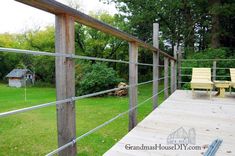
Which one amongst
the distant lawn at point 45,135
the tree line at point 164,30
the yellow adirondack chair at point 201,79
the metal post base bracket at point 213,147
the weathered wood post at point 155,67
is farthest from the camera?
the tree line at point 164,30

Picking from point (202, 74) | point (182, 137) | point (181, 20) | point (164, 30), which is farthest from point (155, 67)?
point (181, 20)

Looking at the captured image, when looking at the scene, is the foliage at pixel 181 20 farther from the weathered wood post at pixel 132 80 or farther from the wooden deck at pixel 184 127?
the weathered wood post at pixel 132 80

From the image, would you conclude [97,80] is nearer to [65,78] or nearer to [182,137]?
[182,137]

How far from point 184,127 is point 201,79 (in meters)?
3.46

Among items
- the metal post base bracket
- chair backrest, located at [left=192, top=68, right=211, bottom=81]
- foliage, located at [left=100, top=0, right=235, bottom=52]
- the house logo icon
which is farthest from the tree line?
the metal post base bracket

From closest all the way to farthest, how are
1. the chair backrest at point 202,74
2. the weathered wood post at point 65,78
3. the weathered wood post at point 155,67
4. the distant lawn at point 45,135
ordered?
the weathered wood post at point 65,78
the distant lawn at point 45,135
the weathered wood post at point 155,67
the chair backrest at point 202,74

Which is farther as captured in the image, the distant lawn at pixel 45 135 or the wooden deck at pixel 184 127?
the distant lawn at pixel 45 135

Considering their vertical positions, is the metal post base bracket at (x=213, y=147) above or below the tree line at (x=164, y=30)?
below

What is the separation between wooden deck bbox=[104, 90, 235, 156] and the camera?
1.95 metres

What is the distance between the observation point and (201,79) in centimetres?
580

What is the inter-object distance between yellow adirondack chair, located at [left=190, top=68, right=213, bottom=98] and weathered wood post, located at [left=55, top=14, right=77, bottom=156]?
4534 millimetres

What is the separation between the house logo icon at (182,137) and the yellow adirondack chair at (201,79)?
3.00 meters

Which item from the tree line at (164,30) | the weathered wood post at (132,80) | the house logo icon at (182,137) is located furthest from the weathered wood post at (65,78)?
the tree line at (164,30)

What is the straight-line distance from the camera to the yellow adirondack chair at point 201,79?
534cm
